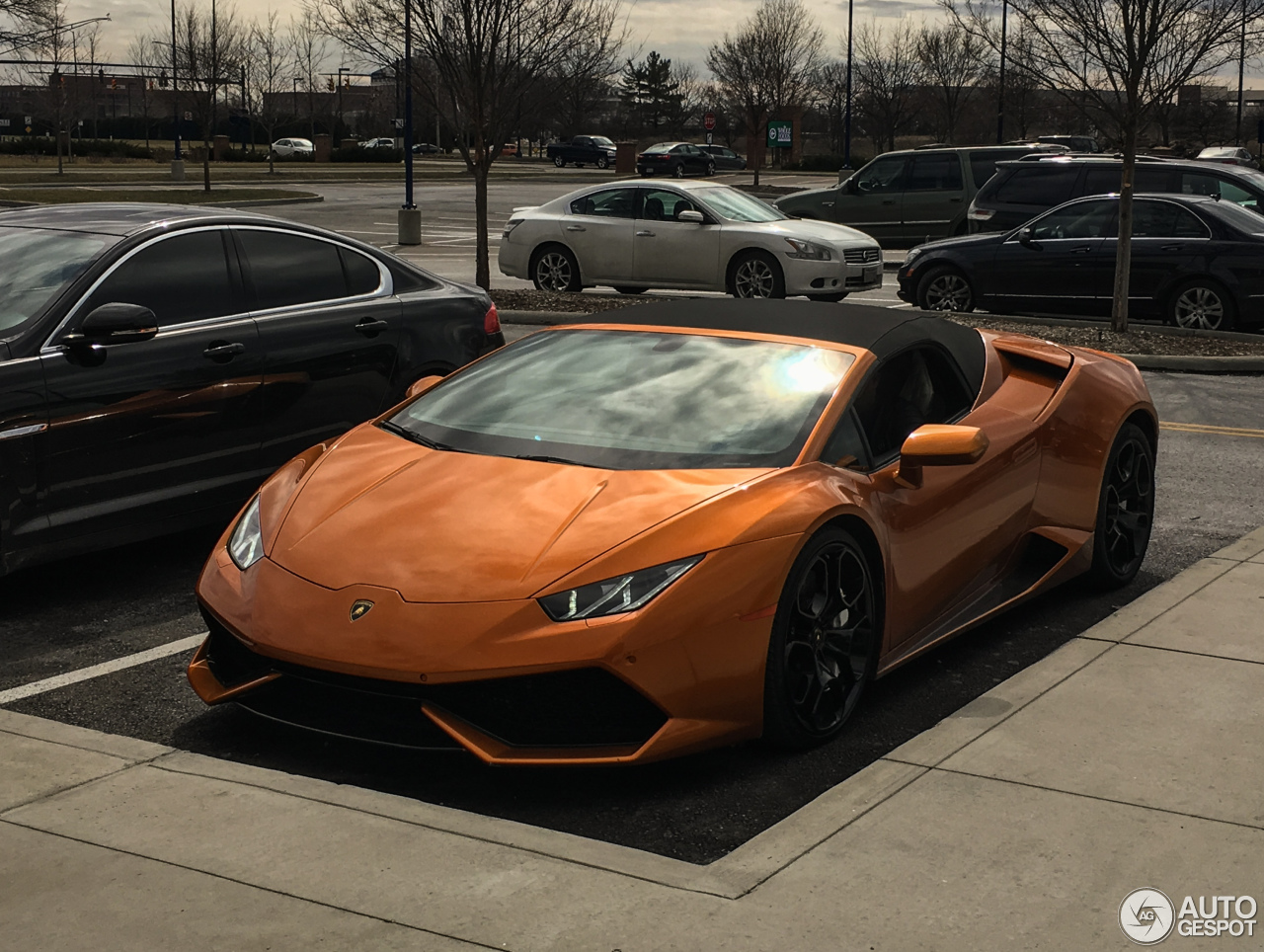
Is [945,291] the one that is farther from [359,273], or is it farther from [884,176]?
[359,273]

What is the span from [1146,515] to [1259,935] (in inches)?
143

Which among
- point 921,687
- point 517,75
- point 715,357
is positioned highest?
point 517,75

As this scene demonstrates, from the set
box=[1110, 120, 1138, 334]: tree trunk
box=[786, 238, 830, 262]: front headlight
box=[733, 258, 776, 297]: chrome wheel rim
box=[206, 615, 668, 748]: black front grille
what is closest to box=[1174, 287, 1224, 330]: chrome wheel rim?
box=[1110, 120, 1138, 334]: tree trunk

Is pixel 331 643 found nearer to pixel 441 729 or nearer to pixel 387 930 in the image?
pixel 441 729

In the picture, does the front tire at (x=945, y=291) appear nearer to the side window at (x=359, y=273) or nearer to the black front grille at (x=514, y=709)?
the side window at (x=359, y=273)

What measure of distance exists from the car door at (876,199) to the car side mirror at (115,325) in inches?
751

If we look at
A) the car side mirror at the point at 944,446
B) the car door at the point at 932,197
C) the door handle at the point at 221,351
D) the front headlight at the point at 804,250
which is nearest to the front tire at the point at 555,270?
the front headlight at the point at 804,250

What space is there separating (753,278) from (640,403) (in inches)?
513

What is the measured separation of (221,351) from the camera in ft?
22.7

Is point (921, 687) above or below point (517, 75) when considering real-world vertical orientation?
below

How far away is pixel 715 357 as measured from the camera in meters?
5.43

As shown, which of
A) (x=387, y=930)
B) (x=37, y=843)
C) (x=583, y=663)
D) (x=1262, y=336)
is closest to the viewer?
(x=387, y=930)

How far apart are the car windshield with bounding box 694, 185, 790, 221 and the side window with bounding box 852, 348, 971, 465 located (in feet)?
42.4

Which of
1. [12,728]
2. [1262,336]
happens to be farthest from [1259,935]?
[1262,336]
